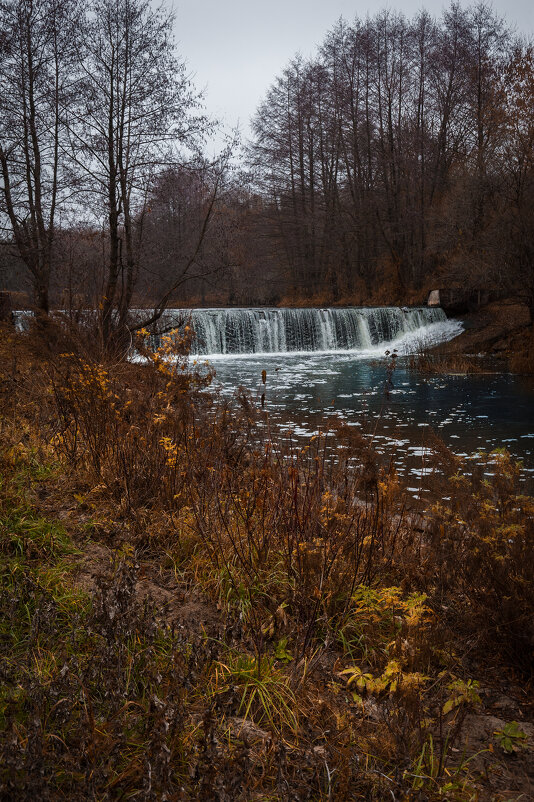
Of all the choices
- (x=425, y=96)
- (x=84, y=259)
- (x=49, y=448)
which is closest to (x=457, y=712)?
(x=49, y=448)

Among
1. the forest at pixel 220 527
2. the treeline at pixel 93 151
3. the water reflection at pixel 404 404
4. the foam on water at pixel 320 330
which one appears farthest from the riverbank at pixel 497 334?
the treeline at pixel 93 151

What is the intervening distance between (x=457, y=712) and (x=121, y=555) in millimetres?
2021

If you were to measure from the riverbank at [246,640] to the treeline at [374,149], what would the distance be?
60.4 ft

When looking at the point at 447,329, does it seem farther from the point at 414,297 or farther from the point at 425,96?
the point at 425,96

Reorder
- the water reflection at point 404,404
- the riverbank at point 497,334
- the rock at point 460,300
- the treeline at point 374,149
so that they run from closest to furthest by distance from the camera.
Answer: the water reflection at point 404,404, the riverbank at point 497,334, the rock at point 460,300, the treeline at point 374,149

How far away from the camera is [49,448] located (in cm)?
495

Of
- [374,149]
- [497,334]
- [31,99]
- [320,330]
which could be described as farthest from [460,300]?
[31,99]

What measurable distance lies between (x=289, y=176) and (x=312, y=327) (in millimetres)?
14805

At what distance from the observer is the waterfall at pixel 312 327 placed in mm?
22297

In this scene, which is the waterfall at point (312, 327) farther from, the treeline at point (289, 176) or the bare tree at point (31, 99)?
the bare tree at point (31, 99)

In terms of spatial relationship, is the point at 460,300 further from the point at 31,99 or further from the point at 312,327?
the point at 31,99

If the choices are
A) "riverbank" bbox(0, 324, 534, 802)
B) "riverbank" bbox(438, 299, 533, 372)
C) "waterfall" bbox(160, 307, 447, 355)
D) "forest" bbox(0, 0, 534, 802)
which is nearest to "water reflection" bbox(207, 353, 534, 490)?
"forest" bbox(0, 0, 534, 802)

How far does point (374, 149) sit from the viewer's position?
29.5 metres

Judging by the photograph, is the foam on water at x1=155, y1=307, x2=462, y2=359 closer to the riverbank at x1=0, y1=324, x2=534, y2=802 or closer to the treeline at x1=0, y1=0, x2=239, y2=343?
the treeline at x1=0, y1=0, x2=239, y2=343
